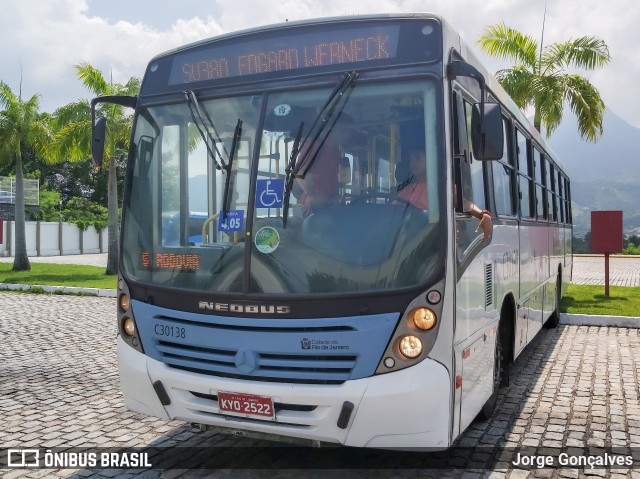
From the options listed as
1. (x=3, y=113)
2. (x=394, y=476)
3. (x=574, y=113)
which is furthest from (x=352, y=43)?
(x=3, y=113)

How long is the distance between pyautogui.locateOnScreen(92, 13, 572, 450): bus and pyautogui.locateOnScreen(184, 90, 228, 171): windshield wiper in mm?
11

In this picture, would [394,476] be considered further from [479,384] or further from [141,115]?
[141,115]

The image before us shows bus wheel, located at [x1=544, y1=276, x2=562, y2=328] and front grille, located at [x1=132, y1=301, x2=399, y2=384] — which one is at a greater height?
front grille, located at [x1=132, y1=301, x2=399, y2=384]

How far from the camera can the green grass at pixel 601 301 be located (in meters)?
12.8

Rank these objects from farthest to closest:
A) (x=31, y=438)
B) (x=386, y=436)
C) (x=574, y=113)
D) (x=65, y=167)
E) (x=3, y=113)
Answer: (x=65, y=167) < (x=3, y=113) < (x=574, y=113) < (x=31, y=438) < (x=386, y=436)

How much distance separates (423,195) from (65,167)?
6406 cm

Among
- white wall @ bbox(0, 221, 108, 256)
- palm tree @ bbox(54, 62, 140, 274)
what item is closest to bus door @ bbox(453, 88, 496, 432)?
palm tree @ bbox(54, 62, 140, 274)

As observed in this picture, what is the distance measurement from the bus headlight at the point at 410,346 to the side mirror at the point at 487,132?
4.08ft

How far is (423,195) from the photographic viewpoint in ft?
13.7

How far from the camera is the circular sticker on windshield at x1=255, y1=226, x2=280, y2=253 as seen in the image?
169 inches

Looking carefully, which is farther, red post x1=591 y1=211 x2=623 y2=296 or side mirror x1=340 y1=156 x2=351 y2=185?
red post x1=591 y1=211 x2=623 y2=296

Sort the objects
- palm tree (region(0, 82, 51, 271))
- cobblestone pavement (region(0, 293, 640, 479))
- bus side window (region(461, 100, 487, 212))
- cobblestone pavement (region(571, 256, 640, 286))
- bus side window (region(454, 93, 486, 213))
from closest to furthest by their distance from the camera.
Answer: bus side window (region(454, 93, 486, 213)) < bus side window (region(461, 100, 487, 212)) < cobblestone pavement (region(0, 293, 640, 479)) < cobblestone pavement (region(571, 256, 640, 286)) < palm tree (region(0, 82, 51, 271))

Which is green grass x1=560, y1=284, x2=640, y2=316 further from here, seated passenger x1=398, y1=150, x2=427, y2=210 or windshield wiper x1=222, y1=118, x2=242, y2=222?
windshield wiper x1=222, y1=118, x2=242, y2=222
